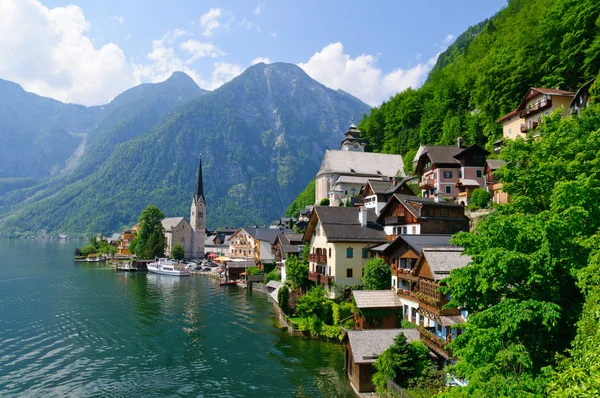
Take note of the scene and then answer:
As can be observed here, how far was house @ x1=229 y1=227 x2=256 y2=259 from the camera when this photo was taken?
11438 cm

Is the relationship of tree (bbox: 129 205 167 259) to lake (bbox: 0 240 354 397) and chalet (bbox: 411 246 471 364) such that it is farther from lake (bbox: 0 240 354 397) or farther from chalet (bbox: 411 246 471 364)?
chalet (bbox: 411 246 471 364)

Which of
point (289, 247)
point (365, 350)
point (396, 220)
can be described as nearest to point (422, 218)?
point (396, 220)

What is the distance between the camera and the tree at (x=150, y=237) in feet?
407

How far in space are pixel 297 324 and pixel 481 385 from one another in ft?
98.1

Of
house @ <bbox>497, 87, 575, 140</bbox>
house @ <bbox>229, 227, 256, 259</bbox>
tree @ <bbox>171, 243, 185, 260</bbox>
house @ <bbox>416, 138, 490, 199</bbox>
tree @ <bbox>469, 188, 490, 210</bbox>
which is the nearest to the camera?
house @ <bbox>497, 87, 575, 140</bbox>

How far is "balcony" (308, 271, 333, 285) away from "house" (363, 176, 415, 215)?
12.9 metres

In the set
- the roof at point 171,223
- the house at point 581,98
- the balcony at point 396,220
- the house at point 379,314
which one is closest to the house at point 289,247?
the balcony at point 396,220

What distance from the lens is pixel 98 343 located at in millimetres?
40438

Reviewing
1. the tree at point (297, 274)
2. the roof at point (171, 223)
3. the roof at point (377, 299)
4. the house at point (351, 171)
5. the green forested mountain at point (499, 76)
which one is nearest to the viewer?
the roof at point (377, 299)

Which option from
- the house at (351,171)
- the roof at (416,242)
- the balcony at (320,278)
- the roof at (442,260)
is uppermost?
the house at (351,171)

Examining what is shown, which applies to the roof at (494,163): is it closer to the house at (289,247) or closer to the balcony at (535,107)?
the balcony at (535,107)

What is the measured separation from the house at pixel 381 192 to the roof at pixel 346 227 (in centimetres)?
586

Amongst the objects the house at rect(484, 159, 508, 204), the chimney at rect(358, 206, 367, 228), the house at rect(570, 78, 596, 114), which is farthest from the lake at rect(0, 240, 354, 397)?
the house at rect(570, 78, 596, 114)

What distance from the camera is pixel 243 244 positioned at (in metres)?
117
